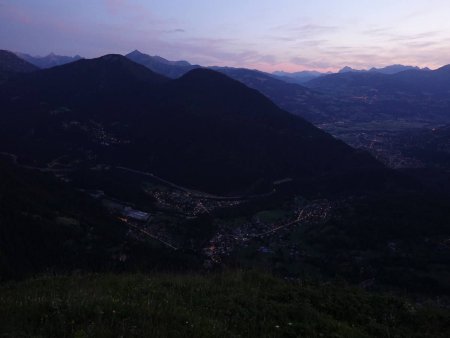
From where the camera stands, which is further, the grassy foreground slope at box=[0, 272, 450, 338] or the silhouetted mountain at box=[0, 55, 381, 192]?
the silhouetted mountain at box=[0, 55, 381, 192]

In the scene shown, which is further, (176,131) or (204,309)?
(176,131)

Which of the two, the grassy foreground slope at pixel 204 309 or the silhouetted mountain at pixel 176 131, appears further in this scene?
the silhouetted mountain at pixel 176 131

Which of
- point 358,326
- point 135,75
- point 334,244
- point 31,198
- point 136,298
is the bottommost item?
point 334,244

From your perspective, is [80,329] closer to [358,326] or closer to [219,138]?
[358,326]

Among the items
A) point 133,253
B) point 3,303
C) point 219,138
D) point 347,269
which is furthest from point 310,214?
point 3,303
